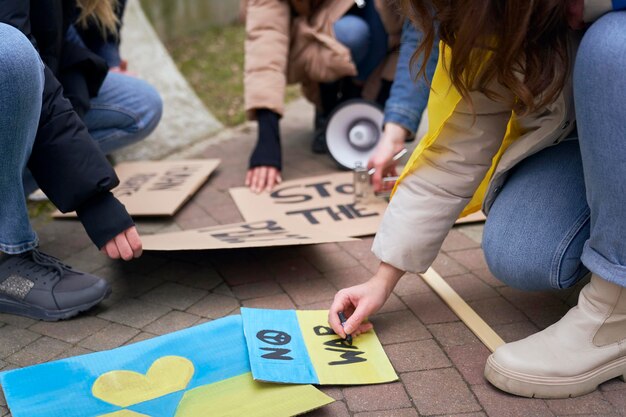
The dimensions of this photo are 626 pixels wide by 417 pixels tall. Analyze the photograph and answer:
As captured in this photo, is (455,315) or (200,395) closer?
(200,395)

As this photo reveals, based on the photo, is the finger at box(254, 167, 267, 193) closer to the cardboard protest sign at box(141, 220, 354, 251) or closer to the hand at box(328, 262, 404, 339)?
the cardboard protest sign at box(141, 220, 354, 251)

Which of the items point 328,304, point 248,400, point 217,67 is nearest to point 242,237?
point 328,304

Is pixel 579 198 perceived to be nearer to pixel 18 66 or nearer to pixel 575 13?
pixel 575 13

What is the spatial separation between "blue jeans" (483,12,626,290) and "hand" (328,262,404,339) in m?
0.23

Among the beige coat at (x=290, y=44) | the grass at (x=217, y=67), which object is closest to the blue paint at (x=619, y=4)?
the beige coat at (x=290, y=44)

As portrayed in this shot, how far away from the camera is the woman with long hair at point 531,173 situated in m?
1.30

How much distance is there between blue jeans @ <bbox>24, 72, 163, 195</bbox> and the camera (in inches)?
101

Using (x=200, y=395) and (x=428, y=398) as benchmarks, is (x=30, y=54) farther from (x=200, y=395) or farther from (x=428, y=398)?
(x=428, y=398)

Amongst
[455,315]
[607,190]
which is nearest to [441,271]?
[455,315]

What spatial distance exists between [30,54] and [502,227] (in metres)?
1.12

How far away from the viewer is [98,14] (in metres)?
2.43

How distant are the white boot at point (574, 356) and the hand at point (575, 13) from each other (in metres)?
0.47

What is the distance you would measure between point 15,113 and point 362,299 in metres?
0.87

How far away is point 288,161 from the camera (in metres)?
3.13
